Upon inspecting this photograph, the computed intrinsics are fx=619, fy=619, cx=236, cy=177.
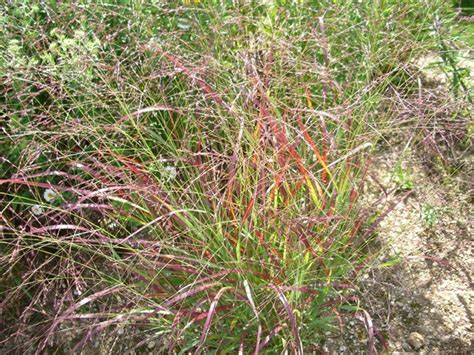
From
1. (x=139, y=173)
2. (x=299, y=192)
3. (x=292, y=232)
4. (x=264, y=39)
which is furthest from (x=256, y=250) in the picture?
(x=264, y=39)

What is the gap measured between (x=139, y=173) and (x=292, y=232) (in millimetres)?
497

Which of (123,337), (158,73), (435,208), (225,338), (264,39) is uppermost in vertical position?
(264,39)

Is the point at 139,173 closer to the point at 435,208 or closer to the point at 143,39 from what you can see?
the point at 143,39

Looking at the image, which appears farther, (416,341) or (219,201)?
(416,341)

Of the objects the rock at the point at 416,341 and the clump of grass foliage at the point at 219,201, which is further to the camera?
the rock at the point at 416,341

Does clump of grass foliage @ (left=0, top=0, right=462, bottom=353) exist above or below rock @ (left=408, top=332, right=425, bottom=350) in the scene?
above

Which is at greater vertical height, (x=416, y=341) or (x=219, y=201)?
(x=219, y=201)

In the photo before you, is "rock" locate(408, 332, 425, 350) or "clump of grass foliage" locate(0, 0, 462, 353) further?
"rock" locate(408, 332, 425, 350)

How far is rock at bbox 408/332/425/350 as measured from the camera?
2.16 m

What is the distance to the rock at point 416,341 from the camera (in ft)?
7.07

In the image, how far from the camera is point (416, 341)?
2.16m

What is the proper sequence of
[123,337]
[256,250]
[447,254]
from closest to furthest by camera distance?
[256,250] < [123,337] < [447,254]

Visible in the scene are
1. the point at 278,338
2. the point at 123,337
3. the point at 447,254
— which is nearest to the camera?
the point at 278,338

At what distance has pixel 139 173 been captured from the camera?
189cm
